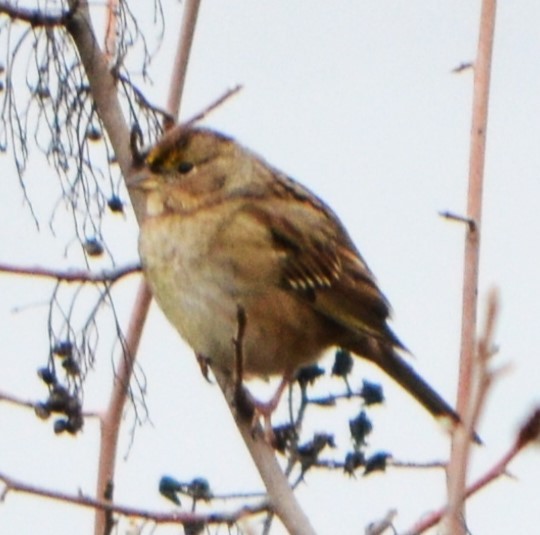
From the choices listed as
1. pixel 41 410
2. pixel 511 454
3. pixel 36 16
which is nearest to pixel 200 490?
pixel 41 410

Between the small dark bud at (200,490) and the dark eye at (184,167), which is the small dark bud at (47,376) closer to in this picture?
the small dark bud at (200,490)

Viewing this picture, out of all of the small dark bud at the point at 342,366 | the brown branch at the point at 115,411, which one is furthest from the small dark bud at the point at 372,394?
the brown branch at the point at 115,411

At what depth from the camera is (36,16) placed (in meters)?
3.20

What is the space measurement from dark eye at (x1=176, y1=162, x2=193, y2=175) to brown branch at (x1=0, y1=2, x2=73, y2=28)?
3.46 ft

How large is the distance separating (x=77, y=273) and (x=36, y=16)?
0.59 meters

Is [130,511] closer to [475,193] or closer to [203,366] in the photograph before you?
[475,193]

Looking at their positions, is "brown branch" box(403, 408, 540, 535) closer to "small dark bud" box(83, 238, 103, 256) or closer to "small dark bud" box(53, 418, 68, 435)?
"small dark bud" box(53, 418, 68, 435)

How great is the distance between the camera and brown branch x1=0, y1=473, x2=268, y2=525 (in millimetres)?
2611

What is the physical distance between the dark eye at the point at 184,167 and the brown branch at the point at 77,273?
2.75 ft

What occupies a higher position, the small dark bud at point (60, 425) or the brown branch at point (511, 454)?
Answer: the small dark bud at point (60, 425)

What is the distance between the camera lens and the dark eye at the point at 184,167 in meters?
4.26

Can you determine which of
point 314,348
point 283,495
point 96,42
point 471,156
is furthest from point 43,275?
point 314,348

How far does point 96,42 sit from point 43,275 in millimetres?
559

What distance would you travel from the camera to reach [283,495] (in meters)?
2.84
